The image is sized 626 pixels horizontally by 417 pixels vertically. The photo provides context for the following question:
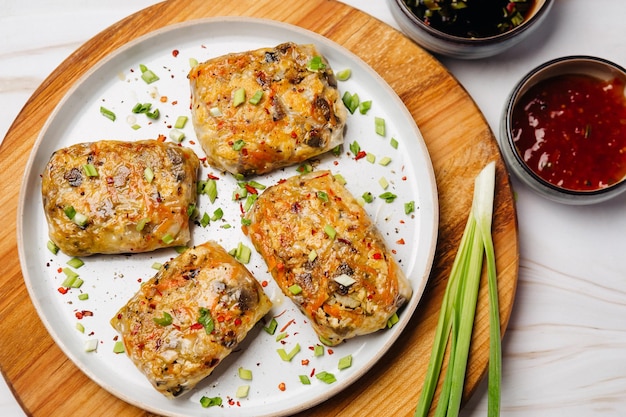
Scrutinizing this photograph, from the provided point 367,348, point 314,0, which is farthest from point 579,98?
point 367,348

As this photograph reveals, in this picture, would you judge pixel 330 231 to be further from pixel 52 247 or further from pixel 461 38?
pixel 52 247

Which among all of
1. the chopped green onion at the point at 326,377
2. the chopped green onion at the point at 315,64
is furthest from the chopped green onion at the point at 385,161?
the chopped green onion at the point at 326,377

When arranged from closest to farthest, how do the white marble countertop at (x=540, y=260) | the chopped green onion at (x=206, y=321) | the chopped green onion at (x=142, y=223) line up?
the chopped green onion at (x=206, y=321), the chopped green onion at (x=142, y=223), the white marble countertop at (x=540, y=260)

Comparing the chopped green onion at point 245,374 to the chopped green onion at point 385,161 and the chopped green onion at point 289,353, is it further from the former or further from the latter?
the chopped green onion at point 385,161

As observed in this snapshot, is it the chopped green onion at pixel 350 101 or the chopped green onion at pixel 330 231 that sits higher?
the chopped green onion at pixel 350 101

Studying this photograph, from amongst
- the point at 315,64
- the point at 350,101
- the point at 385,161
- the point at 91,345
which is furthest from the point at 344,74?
the point at 91,345

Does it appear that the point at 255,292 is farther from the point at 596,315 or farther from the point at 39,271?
the point at 596,315
